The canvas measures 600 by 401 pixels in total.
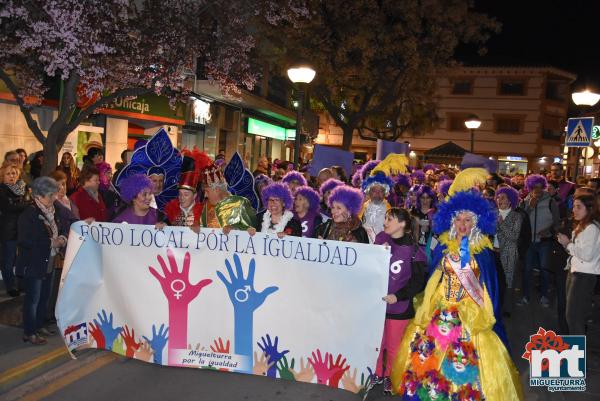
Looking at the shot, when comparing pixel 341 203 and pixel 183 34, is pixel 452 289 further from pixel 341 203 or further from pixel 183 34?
pixel 183 34

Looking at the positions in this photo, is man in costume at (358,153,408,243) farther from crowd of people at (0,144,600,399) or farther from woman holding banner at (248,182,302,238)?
woman holding banner at (248,182,302,238)

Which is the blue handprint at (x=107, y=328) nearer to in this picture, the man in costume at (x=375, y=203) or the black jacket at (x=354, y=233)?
the black jacket at (x=354, y=233)

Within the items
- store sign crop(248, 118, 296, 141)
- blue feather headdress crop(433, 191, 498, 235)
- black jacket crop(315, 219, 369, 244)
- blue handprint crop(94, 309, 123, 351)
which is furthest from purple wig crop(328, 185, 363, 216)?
store sign crop(248, 118, 296, 141)

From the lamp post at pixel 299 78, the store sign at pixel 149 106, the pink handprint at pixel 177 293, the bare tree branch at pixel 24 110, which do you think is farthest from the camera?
the store sign at pixel 149 106

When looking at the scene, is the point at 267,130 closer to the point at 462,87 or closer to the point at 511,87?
the point at 462,87

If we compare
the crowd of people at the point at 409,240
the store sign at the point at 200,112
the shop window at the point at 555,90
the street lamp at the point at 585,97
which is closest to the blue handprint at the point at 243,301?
the crowd of people at the point at 409,240

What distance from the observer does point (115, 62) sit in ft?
25.3

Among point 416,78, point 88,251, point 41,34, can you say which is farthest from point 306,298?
point 416,78

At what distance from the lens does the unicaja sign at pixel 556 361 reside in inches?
201

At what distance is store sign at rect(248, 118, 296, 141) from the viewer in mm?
26484

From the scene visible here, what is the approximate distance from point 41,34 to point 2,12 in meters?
0.46

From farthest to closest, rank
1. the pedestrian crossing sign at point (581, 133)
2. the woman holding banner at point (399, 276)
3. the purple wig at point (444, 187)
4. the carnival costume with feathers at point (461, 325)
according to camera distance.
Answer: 1. the pedestrian crossing sign at point (581, 133)
2. the purple wig at point (444, 187)
3. the woman holding banner at point (399, 276)
4. the carnival costume with feathers at point (461, 325)

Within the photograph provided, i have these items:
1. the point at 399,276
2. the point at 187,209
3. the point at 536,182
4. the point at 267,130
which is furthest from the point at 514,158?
the point at 399,276

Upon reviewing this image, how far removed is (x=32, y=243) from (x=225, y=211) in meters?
1.97
